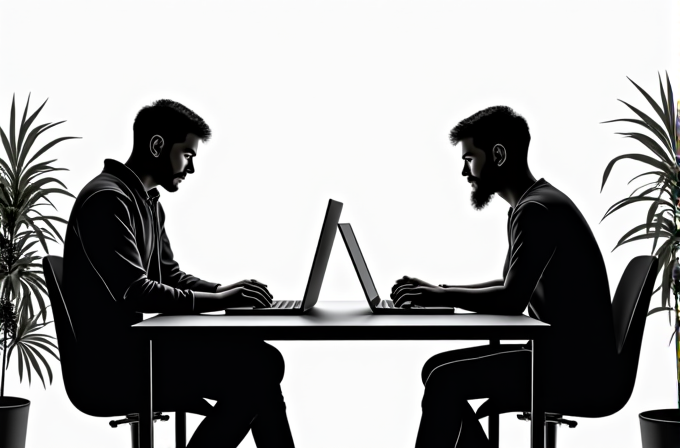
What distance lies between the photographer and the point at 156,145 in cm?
288

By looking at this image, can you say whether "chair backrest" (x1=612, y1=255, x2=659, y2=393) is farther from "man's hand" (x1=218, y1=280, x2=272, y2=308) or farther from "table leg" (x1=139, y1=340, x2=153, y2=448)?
"table leg" (x1=139, y1=340, x2=153, y2=448)

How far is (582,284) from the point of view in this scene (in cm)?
258

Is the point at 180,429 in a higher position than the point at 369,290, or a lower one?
lower

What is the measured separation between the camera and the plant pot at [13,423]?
3564 millimetres

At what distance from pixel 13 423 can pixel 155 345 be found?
1479mm

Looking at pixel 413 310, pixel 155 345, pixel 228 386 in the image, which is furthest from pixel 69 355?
pixel 413 310

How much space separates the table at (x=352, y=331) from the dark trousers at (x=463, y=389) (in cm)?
14

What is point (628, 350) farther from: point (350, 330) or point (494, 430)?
point (350, 330)

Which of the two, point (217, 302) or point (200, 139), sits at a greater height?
point (200, 139)

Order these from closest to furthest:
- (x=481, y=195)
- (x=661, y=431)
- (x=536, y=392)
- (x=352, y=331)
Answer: (x=352, y=331) → (x=536, y=392) → (x=481, y=195) → (x=661, y=431)

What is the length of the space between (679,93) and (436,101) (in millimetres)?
1224

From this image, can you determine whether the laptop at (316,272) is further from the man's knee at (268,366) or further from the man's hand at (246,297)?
the man's knee at (268,366)

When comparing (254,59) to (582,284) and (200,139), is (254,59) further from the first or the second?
(582,284)

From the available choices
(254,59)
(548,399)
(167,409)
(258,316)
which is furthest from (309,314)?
(254,59)
